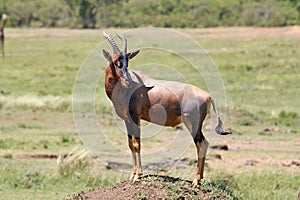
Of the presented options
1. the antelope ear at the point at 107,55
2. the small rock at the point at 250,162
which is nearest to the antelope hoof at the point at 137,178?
the antelope ear at the point at 107,55

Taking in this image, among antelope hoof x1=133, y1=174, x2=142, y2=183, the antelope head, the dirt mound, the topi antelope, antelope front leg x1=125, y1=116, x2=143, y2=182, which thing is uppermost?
the antelope head

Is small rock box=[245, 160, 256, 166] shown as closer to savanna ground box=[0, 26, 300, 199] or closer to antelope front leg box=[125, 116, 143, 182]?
savanna ground box=[0, 26, 300, 199]

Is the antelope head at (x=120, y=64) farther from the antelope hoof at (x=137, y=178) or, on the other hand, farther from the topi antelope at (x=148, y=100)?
the antelope hoof at (x=137, y=178)

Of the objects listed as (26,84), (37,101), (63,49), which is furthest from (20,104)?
(63,49)

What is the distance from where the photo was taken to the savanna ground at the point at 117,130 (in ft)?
40.9

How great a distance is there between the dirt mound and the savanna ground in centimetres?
10

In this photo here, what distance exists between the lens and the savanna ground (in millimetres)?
12477

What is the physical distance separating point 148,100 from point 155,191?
0.82 meters

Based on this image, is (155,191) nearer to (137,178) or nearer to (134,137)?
(137,178)

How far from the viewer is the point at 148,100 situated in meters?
7.59

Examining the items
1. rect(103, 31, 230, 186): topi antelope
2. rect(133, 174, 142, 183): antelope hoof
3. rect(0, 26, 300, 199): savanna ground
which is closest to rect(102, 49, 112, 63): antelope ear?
rect(103, 31, 230, 186): topi antelope

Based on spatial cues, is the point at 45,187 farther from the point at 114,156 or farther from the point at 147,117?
the point at 147,117

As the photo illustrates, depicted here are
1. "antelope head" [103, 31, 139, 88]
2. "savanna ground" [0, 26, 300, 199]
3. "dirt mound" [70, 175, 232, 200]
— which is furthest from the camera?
"savanna ground" [0, 26, 300, 199]

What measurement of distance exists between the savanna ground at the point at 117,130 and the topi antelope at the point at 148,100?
67 cm
